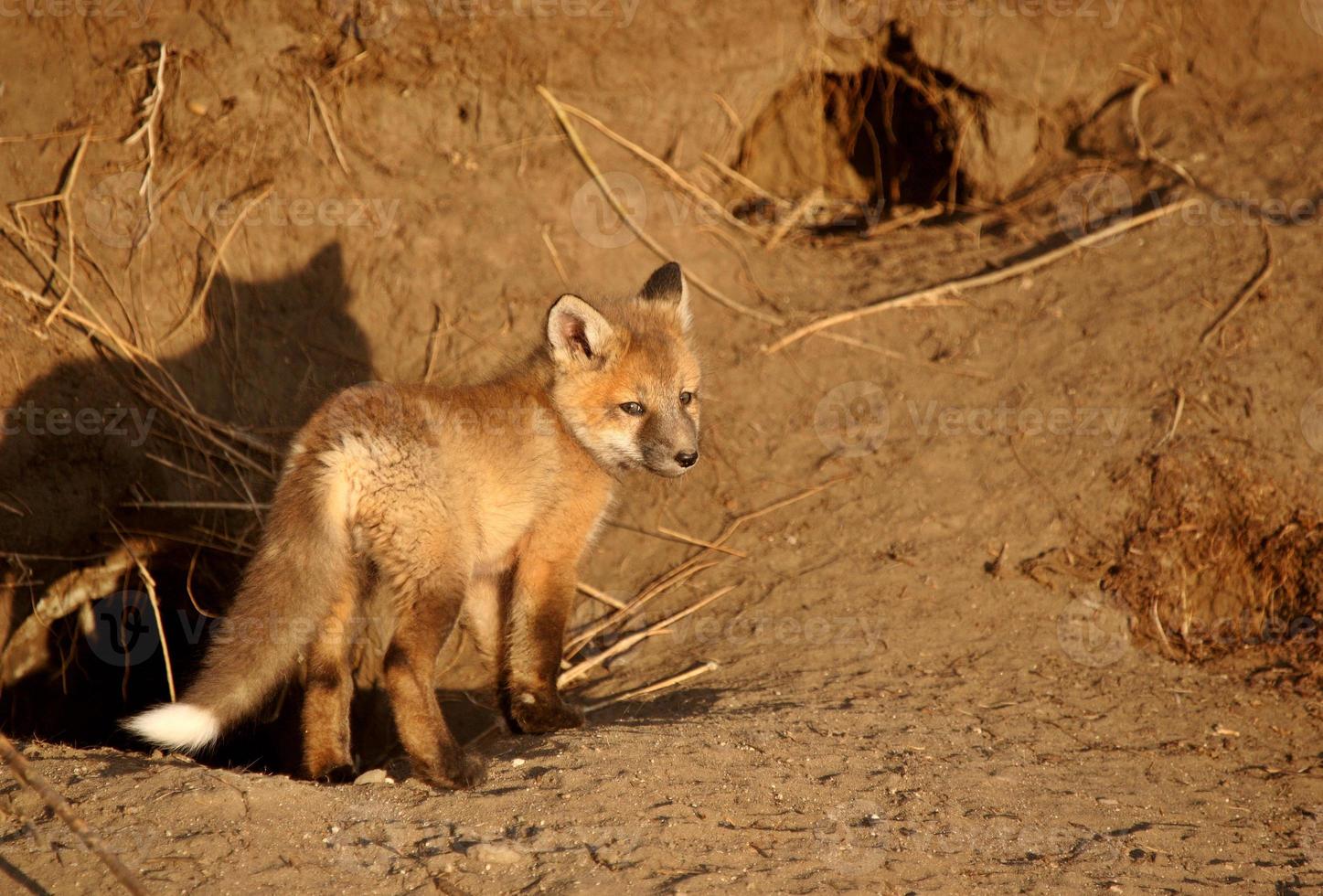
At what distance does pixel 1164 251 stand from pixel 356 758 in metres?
5.09

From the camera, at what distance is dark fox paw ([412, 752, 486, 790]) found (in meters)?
3.30

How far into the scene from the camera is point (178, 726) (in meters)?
3.16

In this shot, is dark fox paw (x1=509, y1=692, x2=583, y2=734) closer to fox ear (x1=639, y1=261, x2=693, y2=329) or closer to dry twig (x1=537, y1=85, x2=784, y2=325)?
fox ear (x1=639, y1=261, x2=693, y2=329)

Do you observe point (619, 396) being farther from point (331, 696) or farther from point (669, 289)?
point (331, 696)

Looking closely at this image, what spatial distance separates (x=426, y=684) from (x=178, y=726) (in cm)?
75

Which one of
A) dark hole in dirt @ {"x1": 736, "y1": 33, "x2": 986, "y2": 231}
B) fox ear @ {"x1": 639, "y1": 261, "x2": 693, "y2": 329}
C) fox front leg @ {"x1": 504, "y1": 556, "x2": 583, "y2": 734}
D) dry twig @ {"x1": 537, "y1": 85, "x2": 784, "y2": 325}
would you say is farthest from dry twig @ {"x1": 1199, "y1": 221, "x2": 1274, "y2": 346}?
fox front leg @ {"x1": 504, "y1": 556, "x2": 583, "y2": 734}

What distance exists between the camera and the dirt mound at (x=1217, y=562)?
15.8 feet

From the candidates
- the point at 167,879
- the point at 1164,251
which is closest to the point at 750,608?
the point at 167,879

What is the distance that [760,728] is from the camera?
12.4 feet

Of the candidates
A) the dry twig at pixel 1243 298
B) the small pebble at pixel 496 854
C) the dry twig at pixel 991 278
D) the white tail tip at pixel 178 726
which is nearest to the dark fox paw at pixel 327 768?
the white tail tip at pixel 178 726

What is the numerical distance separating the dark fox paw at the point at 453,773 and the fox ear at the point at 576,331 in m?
1.69

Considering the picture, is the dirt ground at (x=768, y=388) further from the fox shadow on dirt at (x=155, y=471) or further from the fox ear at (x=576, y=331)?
the fox ear at (x=576, y=331)

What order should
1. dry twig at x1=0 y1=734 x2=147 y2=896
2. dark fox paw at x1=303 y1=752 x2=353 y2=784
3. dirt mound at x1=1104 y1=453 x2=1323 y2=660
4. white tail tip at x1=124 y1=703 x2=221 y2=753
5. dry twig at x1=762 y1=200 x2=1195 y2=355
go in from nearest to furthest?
dry twig at x1=0 y1=734 x2=147 y2=896, white tail tip at x1=124 y1=703 x2=221 y2=753, dark fox paw at x1=303 y1=752 x2=353 y2=784, dirt mound at x1=1104 y1=453 x2=1323 y2=660, dry twig at x1=762 y1=200 x2=1195 y2=355

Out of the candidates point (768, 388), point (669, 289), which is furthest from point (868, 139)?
point (669, 289)
